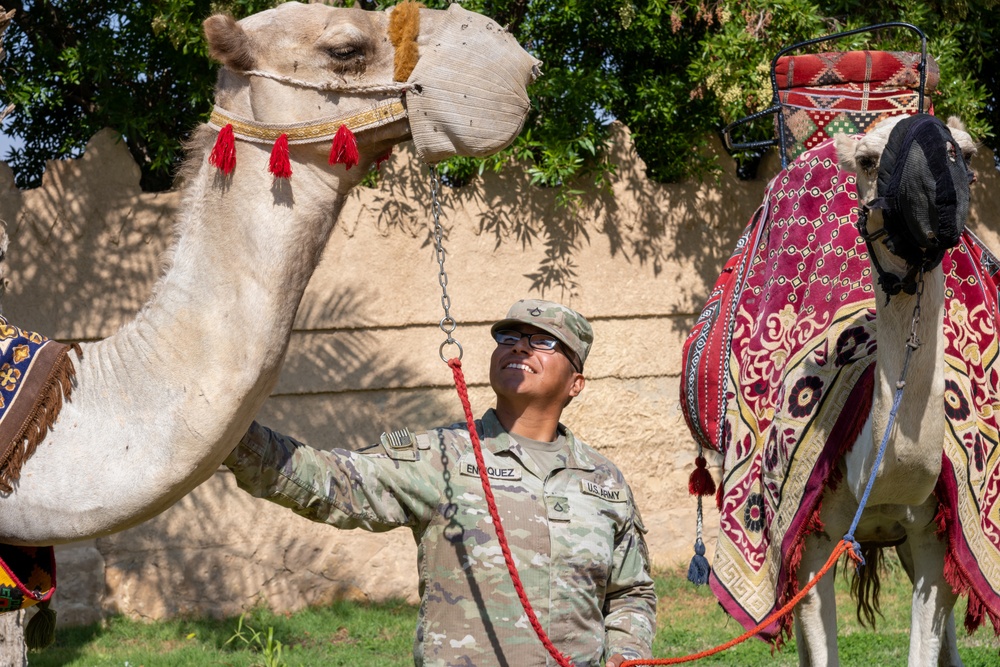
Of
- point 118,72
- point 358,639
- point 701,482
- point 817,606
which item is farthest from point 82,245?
point 817,606

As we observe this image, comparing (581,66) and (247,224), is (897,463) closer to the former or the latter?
(247,224)

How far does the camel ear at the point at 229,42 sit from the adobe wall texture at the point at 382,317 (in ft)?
16.8

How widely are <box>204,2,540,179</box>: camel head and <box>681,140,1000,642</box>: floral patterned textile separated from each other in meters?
2.13

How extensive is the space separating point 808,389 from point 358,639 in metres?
3.54

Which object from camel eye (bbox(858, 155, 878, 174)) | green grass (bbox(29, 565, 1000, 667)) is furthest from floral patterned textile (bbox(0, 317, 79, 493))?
green grass (bbox(29, 565, 1000, 667))

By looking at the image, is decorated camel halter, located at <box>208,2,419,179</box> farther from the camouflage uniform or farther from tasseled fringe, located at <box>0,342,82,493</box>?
the camouflage uniform

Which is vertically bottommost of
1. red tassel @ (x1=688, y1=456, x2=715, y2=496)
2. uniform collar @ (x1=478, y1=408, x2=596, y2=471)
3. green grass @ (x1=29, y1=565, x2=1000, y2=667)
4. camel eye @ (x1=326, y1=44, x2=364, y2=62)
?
green grass @ (x1=29, y1=565, x2=1000, y2=667)

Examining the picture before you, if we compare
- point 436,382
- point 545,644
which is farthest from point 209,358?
point 436,382

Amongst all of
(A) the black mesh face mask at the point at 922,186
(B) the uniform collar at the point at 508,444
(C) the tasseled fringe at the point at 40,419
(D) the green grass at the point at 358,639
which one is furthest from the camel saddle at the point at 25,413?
(D) the green grass at the point at 358,639

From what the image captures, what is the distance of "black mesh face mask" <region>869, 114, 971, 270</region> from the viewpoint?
318 cm

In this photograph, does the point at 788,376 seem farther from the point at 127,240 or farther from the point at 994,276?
the point at 127,240

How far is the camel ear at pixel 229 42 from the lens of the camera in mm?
2414

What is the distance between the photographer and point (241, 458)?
2.70 m

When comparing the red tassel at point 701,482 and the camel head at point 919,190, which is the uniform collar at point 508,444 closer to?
the camel head at point 919,190
